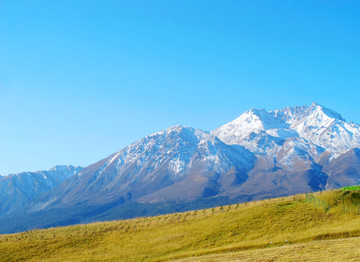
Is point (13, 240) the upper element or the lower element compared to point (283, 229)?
upper

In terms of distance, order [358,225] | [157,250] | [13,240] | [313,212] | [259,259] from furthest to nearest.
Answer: [13,240] < [313,212] < [157,250] < [358,225] < [259,259]

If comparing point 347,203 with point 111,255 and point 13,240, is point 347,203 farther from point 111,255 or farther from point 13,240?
point 13,240

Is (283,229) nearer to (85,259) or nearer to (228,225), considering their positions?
(228,225)

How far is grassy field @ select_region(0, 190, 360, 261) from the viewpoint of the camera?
45.7 metres

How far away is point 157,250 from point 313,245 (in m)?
23.8

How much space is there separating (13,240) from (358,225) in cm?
6120

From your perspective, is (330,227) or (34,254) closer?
(330,227)

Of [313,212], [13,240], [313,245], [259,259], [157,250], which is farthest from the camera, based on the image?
[13,240]

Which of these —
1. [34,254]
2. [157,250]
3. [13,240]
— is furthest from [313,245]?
[13,240]

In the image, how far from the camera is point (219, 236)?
192 ft

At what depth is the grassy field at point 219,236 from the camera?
45.7 metres

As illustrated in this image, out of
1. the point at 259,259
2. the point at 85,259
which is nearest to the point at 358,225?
the point at 259,259

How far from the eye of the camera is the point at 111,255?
186ft

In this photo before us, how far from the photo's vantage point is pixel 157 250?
56031 mm
